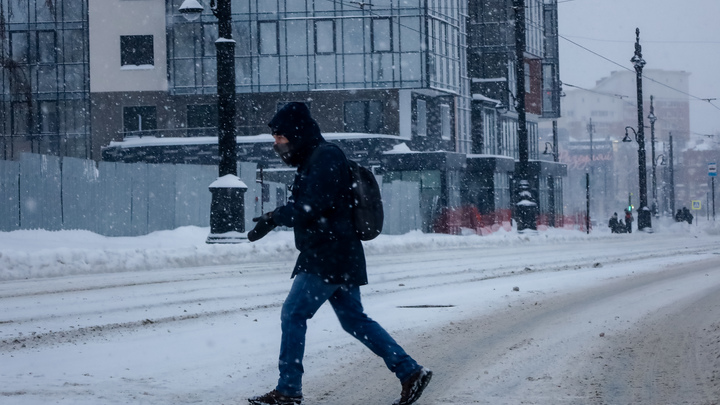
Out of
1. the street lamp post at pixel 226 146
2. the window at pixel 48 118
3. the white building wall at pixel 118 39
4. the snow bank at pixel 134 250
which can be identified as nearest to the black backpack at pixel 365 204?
the snow bank at pixel 134 250

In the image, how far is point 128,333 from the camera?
8711 mm

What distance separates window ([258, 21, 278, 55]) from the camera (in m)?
47.8

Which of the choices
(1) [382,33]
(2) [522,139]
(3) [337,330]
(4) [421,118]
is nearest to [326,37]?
(1) [382,33]

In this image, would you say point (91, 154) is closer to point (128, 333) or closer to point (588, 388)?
point (128, 333)

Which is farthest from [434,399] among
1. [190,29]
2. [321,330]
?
[190,29]

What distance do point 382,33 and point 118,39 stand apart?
13.8 meters

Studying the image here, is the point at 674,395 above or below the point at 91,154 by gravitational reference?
below

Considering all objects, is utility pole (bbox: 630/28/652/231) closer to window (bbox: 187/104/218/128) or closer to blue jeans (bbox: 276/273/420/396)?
window (bbox: 187/104/218/128)

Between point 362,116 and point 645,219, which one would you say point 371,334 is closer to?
point 645,219

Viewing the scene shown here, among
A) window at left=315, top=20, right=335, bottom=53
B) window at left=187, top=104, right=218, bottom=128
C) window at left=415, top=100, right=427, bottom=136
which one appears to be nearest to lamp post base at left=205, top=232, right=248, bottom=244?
window at left=315, top=20, right=335, bottom=53

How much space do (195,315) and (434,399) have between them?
4.81m

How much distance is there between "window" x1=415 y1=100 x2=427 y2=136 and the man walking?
148ft

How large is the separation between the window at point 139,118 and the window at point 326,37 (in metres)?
9.38

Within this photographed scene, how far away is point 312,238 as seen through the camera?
532cm
